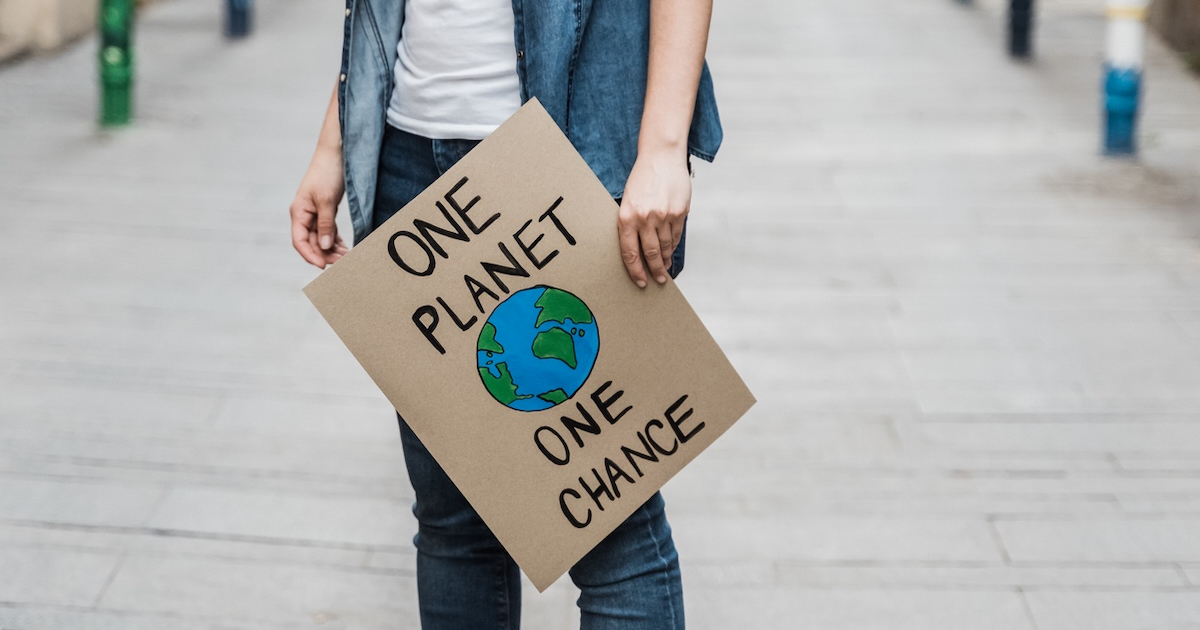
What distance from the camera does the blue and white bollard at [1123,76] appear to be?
5336mm

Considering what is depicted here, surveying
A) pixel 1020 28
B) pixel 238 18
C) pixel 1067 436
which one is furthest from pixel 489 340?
pixel 238 18

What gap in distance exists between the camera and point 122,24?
18.6 ft

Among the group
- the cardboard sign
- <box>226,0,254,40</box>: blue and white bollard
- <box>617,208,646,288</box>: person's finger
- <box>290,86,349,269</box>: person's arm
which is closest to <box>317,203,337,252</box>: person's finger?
<box>290,86,349,269</box>: person's arm

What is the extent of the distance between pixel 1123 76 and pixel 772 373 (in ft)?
9.33

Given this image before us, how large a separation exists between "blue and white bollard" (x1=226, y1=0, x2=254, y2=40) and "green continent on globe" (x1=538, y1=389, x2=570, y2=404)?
260 inches

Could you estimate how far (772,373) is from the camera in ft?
11.4

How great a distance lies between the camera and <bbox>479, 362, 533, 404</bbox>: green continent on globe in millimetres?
1516

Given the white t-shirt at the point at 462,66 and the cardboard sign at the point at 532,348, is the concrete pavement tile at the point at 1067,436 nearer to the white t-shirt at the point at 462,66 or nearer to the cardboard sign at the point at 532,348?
the cardboard sign at the point at 532,348

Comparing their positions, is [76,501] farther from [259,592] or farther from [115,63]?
[115,63]

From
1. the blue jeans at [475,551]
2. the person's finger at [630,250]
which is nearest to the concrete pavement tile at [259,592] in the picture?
the blue jeans at [475,551]

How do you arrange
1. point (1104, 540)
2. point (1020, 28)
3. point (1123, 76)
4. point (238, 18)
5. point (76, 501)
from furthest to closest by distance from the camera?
point (238, 18)
point (1020, 28)
point (1123, 76)
point (76, 501)
point (1104, 540)

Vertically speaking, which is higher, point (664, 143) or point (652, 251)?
point (664, 143)

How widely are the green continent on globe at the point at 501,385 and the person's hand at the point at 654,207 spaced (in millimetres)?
207

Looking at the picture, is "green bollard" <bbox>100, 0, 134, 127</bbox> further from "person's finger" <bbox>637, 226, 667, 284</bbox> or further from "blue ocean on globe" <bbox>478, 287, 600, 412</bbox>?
"person's finger" <bbox>637, 226, 667, 284</bbox>
